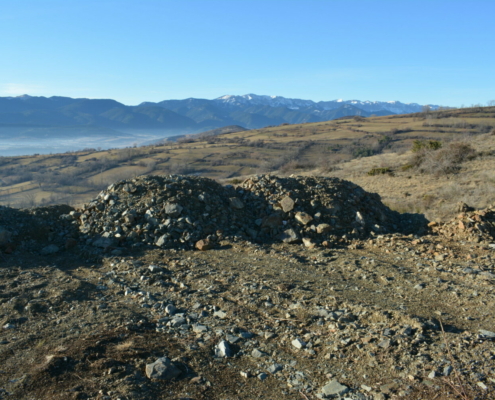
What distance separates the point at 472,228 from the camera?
845cm

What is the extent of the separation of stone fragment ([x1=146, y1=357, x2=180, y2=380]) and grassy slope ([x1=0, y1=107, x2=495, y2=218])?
11.4 m

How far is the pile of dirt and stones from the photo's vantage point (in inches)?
340

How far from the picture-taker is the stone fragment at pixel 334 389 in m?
3.54

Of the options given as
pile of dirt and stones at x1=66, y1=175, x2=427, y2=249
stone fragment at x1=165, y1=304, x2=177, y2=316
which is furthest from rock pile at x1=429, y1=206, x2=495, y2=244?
stone fragment at x1=165, y1=304, x2=177, y2=316

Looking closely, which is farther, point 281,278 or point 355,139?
point 355,139

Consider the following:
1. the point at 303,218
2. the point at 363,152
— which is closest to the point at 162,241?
the point at 303,218

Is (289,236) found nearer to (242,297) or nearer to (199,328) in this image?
(242,297)

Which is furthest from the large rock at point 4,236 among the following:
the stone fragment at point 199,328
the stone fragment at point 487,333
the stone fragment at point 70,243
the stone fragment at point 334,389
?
the stone fragment at point 487,333

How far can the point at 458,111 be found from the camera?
238 ft

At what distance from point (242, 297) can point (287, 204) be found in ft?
14.2

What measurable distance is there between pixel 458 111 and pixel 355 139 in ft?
92.0

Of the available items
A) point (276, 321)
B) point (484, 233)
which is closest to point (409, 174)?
point (484, 233)

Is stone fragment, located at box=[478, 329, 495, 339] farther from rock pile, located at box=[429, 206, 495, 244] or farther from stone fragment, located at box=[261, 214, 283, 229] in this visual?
stone fragment, located at box=[261, 214, 283, 229]

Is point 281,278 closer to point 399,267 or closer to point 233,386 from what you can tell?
point 399,267
